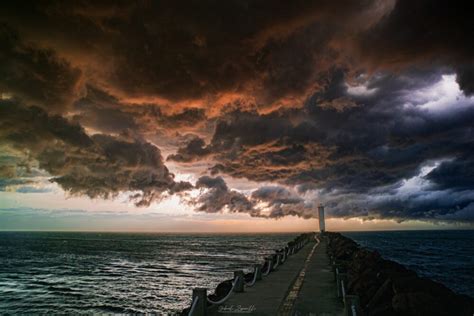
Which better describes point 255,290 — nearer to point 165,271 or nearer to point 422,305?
point 422,305

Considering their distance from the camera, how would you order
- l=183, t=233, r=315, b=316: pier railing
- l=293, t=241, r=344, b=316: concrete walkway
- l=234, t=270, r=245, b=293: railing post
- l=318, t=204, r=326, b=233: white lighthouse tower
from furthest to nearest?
1. l=318, t=204, r=326, b=233: white lighthouse tower
2. l=234, t=270, r=245, b=293: railing post
3. l=293, t=241, r=344, b=316: concrete walkway
4. l=183, t=233, r=315, b=316: pier railing

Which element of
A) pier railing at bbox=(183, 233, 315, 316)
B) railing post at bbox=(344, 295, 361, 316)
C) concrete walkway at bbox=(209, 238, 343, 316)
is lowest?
concrete walkway at bbox=(209, 238, 343, 316)

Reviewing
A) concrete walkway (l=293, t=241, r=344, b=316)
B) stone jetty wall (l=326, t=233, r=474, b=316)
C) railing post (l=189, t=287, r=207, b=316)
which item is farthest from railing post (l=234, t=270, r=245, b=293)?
stone jetty wall (l=326, t=233, r=474, b=316)

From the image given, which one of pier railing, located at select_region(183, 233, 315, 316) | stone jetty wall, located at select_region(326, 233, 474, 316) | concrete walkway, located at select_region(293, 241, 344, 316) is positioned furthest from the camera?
concrete walkway, located at select_region(293, 241, 344, 316)

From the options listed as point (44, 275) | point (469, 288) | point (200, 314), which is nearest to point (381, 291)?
point (200, 314)

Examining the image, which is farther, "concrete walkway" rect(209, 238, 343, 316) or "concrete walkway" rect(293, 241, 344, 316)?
"concrete walkway" rect(209, 238, 343, 316)

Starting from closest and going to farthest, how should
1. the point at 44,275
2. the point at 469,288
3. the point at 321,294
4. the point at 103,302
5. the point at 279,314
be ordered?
the point at 279,314
the point at 321,294
the point at 103,302
the point at 469,288
the point at 44,275

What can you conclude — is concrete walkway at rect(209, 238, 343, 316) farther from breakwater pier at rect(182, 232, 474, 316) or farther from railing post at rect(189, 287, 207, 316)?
railing post at rect(189, 287, 207, 316)

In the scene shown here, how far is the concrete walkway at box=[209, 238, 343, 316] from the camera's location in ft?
31.7

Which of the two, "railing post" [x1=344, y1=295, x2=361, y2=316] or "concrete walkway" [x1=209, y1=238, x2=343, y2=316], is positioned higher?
"railing post" [x1=344, y1=295, x2=361, y2=316]

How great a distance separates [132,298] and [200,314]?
15623 mm

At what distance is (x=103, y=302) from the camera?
2136 centimetres

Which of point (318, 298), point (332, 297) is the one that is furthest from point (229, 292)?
point (332, 297)

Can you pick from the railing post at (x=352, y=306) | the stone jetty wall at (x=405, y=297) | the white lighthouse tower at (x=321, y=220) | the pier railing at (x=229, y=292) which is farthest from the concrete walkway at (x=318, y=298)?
the white lighthouse tower at (x=321, y=220)
